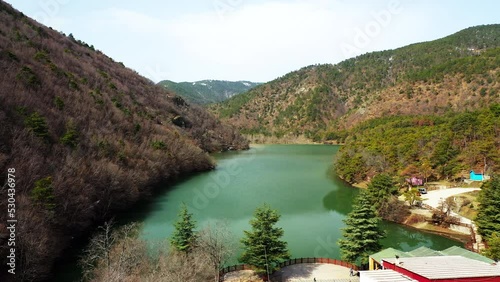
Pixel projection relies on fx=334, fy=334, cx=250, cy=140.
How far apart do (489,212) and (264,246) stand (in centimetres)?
1872

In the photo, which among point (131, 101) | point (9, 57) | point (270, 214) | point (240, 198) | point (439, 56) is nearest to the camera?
point (270, 214)

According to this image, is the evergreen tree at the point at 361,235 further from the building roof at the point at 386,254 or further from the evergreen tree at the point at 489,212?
the evergreen tree at the point at 489,212

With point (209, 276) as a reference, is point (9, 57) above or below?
above

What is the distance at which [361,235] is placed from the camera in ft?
70.3

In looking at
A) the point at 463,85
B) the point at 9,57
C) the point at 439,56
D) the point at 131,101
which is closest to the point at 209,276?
the point at 9,57

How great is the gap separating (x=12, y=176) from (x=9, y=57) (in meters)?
25.0

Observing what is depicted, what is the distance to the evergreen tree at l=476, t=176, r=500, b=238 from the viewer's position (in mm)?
25047

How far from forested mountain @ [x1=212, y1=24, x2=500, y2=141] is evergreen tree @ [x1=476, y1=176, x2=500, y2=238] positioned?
6883 cm

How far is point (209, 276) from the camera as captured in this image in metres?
19.0

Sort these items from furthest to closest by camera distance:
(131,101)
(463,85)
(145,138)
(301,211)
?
(463,85)
(131,101)
(145,138)
(301,211)

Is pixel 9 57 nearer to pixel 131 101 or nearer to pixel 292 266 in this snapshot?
pixel 131 101

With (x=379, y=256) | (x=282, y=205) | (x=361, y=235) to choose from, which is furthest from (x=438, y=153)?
(x=379, y=256)

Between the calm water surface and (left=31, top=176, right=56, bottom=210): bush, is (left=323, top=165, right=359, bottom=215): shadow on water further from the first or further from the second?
(left=31, top=176, right=56, bottom=210): bush

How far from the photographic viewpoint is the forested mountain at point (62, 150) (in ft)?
66.5
